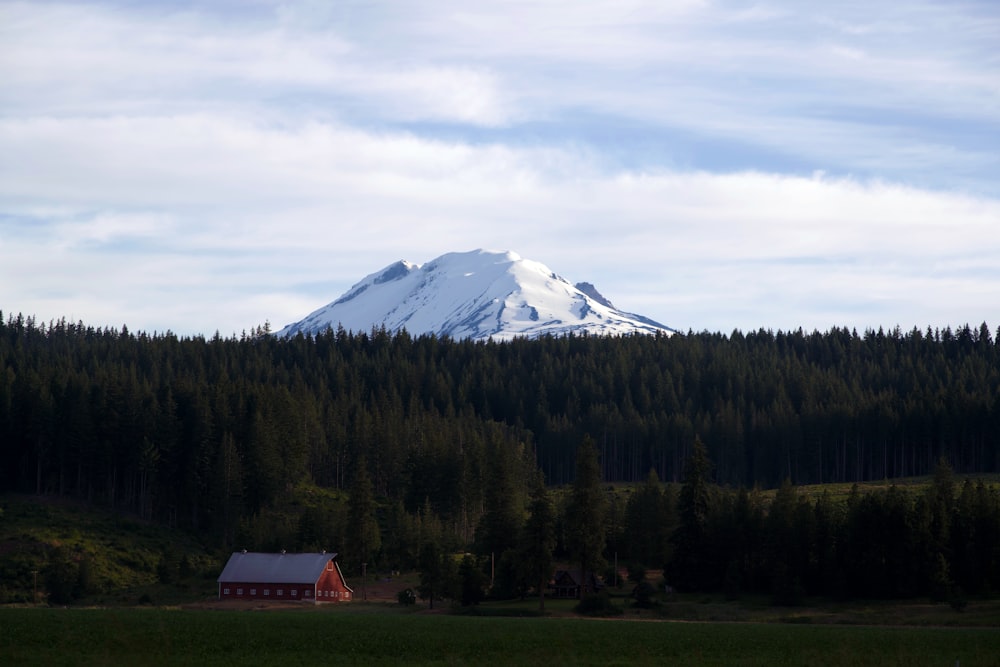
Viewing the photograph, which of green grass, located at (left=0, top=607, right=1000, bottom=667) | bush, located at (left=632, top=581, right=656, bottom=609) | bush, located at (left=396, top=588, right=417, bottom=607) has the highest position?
green grass, located at (left=0, top=607, right=1000, bottom=667)

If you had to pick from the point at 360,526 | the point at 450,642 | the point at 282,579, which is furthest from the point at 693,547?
the point at 450,642

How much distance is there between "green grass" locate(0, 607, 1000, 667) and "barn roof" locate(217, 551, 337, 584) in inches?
1097

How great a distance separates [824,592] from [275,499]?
208 ft

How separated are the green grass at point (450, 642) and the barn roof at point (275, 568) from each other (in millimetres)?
27875

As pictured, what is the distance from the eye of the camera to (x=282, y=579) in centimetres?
8894

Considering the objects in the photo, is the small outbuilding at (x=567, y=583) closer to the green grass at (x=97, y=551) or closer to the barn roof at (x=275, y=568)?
the barn roof at (x=275, y=568)

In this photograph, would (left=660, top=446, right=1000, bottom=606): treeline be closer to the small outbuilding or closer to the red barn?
the small outbuilding

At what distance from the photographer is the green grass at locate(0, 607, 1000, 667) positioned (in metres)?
41.8

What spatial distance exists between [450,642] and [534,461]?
105357 mm

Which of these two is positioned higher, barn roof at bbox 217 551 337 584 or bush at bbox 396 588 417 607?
barn roof at bbox 217 551 337 584

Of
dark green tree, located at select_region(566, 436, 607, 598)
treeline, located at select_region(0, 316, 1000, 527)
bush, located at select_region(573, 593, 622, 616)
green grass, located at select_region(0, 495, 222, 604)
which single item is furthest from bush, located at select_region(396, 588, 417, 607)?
treeline, located at select_region(0, 316, 1000, 527)

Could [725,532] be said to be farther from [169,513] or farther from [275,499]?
[169,513]

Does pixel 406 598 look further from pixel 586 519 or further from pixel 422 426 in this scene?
pixel 422 426

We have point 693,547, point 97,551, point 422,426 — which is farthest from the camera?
point 422,426
